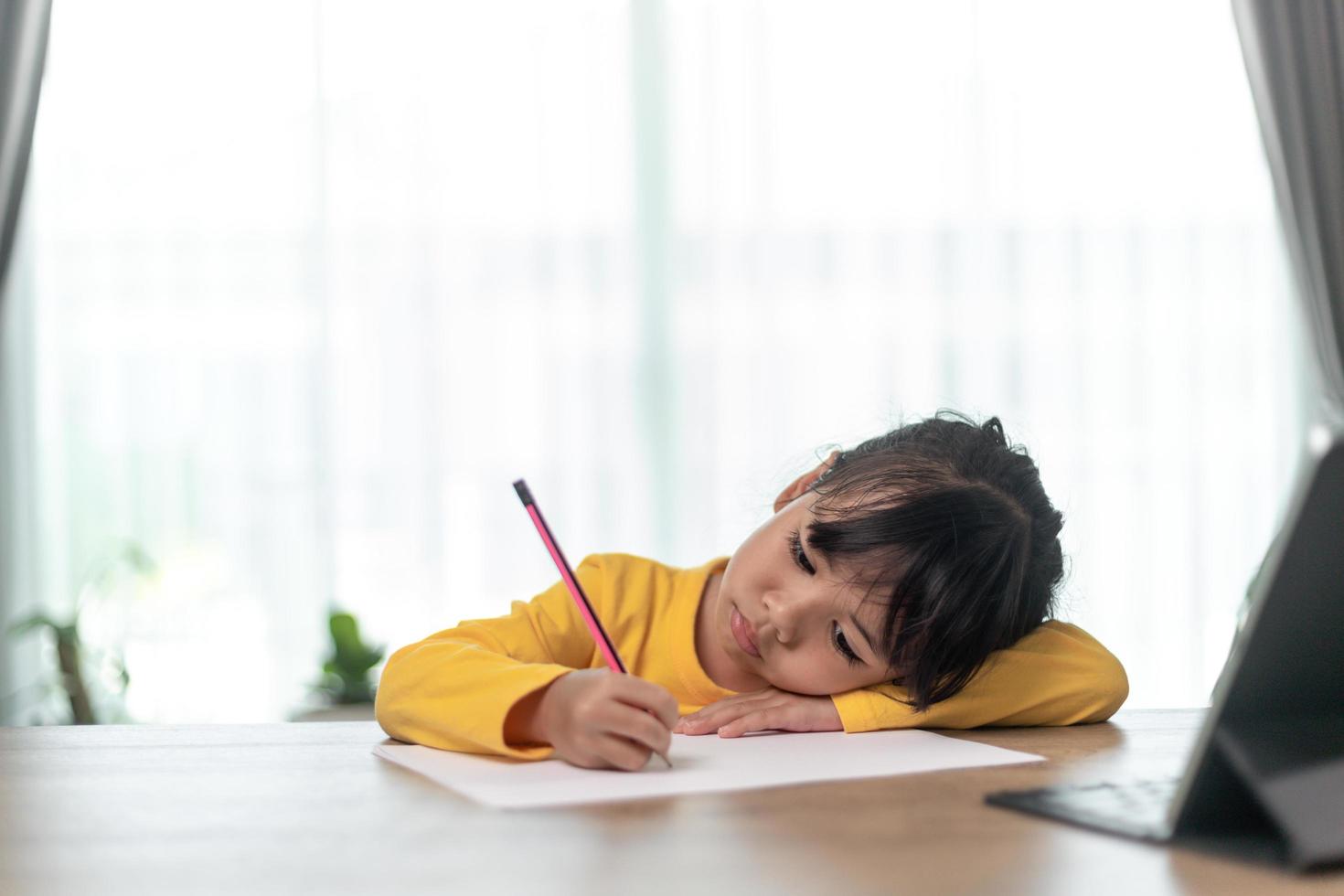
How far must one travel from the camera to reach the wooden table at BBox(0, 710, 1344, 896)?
499mm

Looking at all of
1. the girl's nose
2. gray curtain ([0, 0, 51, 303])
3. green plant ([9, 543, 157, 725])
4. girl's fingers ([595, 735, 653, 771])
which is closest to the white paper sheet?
girl's fingers ([595, 735, 653, 771])

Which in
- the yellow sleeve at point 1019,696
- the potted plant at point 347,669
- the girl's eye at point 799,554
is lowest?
the potted plant at point 347,669

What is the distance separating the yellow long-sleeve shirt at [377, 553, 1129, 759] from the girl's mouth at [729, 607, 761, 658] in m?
0.10

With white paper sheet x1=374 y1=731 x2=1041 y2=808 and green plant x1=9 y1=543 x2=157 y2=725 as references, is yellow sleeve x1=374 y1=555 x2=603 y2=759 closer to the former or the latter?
white paper sheet x1=374 y1=731 x2=1041 y2=808

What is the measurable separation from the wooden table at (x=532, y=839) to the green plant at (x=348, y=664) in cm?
188

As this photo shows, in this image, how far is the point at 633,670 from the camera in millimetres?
1231

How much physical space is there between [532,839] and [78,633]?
7.86 feet

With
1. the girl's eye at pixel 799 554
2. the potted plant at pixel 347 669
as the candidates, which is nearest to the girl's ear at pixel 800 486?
the girl's eye at pixel 799 554

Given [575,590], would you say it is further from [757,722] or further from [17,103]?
[17,103]

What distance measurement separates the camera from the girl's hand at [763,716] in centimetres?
95

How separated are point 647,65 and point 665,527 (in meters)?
1.05

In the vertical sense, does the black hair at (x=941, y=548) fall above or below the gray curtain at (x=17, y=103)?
below

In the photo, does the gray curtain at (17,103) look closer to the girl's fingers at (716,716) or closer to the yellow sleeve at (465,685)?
the yellow sleeve at (465,685)

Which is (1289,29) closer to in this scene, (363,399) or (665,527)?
(665,527)
